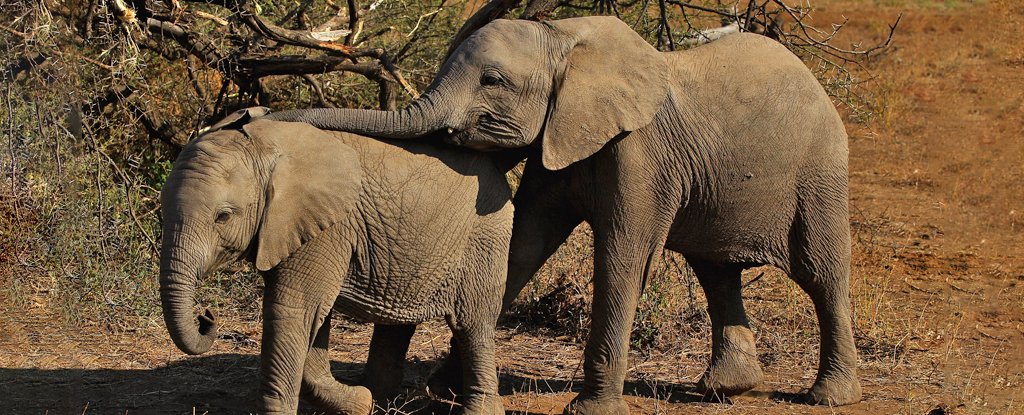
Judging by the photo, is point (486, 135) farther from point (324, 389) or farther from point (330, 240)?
point (324, 389)

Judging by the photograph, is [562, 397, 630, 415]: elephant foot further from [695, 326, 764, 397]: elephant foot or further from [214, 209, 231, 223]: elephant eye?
[214, 209, 231, 223]: elephant eye

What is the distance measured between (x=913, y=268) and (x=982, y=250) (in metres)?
0.99

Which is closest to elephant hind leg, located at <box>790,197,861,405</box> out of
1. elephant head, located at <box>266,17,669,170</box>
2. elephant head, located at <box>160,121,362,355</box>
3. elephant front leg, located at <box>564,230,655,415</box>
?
elephant front leg, located at <box>564,230,655,415</box>

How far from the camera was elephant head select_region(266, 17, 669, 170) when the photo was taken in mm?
4938

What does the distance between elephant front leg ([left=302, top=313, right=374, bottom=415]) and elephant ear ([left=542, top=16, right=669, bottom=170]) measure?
3.94 ft

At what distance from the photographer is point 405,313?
510 centimetres

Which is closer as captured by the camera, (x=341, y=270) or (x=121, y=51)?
(x=341, y=270)

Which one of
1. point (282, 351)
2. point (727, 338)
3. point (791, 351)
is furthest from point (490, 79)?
point (791, 351)

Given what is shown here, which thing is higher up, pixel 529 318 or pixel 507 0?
pixel 507 0

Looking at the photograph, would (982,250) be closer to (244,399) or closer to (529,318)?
(529,318)

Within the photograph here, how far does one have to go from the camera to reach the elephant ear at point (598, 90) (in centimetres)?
520

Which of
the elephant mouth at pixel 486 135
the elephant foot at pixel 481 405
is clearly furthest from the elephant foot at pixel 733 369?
the elephant mouth at pixel 486 135

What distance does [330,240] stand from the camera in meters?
4.77

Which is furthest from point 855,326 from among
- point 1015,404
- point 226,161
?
point 226,161
